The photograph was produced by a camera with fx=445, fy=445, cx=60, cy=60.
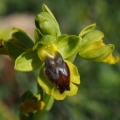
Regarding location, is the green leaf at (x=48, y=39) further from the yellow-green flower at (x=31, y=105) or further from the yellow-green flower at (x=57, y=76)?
the yellow-green flower at (x=31, y=105)

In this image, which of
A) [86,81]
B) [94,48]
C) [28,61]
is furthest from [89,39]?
[86,81]

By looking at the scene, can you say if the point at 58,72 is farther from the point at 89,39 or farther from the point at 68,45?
the point at 89,39

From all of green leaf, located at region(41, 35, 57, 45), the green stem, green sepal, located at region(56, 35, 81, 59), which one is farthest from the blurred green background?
green leaf, located at region(41, 35, 57, 45)

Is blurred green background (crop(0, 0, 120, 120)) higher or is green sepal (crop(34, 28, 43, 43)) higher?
green sepal (crop(34, 28, 43, 43))

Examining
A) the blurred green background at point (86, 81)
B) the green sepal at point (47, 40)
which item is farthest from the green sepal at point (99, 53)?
the blurred green background at point (86, 81)

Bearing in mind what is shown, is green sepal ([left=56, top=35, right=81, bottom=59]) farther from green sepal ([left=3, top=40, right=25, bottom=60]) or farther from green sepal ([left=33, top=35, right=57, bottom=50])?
green sepal ([left=3, top=40, right=25, bottom=60])

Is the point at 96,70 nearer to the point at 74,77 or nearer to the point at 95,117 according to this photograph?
the point at 95,117
